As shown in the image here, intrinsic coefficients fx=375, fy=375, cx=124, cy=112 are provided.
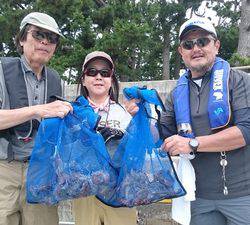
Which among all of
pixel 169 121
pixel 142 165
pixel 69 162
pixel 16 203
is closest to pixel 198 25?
pixel 169 121

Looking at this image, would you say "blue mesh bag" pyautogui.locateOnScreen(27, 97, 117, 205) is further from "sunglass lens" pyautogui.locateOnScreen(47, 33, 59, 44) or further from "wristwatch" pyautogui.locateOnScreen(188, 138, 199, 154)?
"sunglass lens" pyautogui.locateOnScreen(47, 33, 59, 44)

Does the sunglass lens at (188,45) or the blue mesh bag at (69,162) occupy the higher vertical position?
the sunglass lens at (188,45)

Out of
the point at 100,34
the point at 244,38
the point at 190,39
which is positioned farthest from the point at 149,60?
the point at 190,39

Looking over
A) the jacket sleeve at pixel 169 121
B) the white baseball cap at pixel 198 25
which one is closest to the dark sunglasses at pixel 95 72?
the jacket sleeve at pixel 169 121

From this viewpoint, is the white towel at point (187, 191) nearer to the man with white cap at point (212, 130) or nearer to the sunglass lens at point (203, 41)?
the man with white cap at point (212, 130)

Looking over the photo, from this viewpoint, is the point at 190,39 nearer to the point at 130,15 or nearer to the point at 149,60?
the point at 130,15

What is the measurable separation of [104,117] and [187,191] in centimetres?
74

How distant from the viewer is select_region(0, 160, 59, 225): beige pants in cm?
258

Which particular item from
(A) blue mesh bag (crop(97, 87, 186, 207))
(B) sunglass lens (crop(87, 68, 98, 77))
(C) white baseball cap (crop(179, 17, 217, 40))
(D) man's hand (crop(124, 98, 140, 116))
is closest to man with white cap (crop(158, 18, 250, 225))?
(C) white baseball cap (crop(179, 17, 217, 40))

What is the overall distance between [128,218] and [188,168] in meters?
0.53

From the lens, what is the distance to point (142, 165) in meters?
2.37

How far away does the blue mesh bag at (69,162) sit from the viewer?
2297 millimetres

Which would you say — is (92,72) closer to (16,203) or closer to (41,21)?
(41,21)

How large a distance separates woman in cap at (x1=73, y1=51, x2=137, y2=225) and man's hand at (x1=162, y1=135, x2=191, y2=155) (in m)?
0.32
